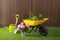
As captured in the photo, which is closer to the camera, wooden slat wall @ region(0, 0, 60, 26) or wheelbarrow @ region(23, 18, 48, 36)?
wheelbarrow @ region(23, 18, 48, 36)

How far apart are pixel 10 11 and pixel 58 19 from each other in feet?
4.15

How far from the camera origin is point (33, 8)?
486cm

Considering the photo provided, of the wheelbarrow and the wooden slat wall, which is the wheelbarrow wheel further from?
the wooden slat wall

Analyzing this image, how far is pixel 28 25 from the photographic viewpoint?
3.77 metres

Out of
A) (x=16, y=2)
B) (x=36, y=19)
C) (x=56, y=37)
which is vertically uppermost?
(x=16, y=2)

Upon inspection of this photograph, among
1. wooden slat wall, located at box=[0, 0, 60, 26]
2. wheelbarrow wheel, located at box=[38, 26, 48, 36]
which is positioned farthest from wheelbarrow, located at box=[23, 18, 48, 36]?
wooden slat wall, located at box=[0, 0, 60, 26]

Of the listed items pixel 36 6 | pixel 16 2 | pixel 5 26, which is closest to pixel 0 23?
pixel 5 26

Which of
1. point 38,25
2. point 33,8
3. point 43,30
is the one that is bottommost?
point 43,30

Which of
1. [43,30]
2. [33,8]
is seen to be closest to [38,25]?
[43,30]

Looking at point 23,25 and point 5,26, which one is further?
point 5,26

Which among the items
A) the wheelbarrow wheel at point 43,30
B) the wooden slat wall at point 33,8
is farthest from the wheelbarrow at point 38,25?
the wooden slat wall at point 33,8

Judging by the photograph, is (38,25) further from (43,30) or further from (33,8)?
(33,8)

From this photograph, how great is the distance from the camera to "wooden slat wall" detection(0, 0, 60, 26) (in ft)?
15.9

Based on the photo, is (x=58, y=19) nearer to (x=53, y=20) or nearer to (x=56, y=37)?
(x=53, y=20)
